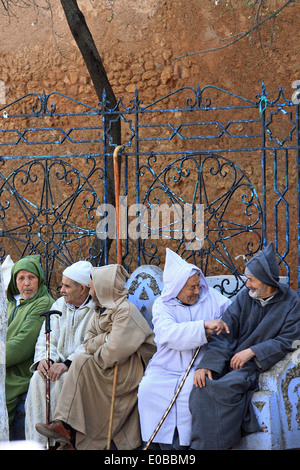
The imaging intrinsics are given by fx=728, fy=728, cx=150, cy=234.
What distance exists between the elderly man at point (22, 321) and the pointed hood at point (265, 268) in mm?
1980

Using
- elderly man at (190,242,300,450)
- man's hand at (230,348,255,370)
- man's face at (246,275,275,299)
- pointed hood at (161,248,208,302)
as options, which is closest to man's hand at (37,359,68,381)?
pointed hood at (161,248,208,302)

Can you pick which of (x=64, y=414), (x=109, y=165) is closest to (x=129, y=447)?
(x=64, y=414)

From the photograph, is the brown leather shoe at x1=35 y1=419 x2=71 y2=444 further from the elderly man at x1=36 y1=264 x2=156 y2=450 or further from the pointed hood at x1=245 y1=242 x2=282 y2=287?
the pointed hood at x1=245 y1=242 x2=282 y2=287

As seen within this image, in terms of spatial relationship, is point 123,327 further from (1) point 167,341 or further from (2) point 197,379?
(2) point 197,379

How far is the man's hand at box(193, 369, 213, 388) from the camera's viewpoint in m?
5.05

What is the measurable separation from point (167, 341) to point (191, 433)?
67 cm

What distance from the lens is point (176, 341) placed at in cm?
525

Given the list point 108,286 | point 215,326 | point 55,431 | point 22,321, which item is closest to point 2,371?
point 55,431

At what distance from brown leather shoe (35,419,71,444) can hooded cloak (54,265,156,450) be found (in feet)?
0.19

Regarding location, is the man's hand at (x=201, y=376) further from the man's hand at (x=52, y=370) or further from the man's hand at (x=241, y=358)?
the man's hand at (x=52, y=370)

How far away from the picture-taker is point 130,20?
11.9 meters

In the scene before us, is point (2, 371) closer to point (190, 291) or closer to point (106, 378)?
point (106, 378)

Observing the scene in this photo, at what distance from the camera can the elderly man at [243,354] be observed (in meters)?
4.90


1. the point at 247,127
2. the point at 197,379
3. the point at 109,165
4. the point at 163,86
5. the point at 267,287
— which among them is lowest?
the point at 197,379
